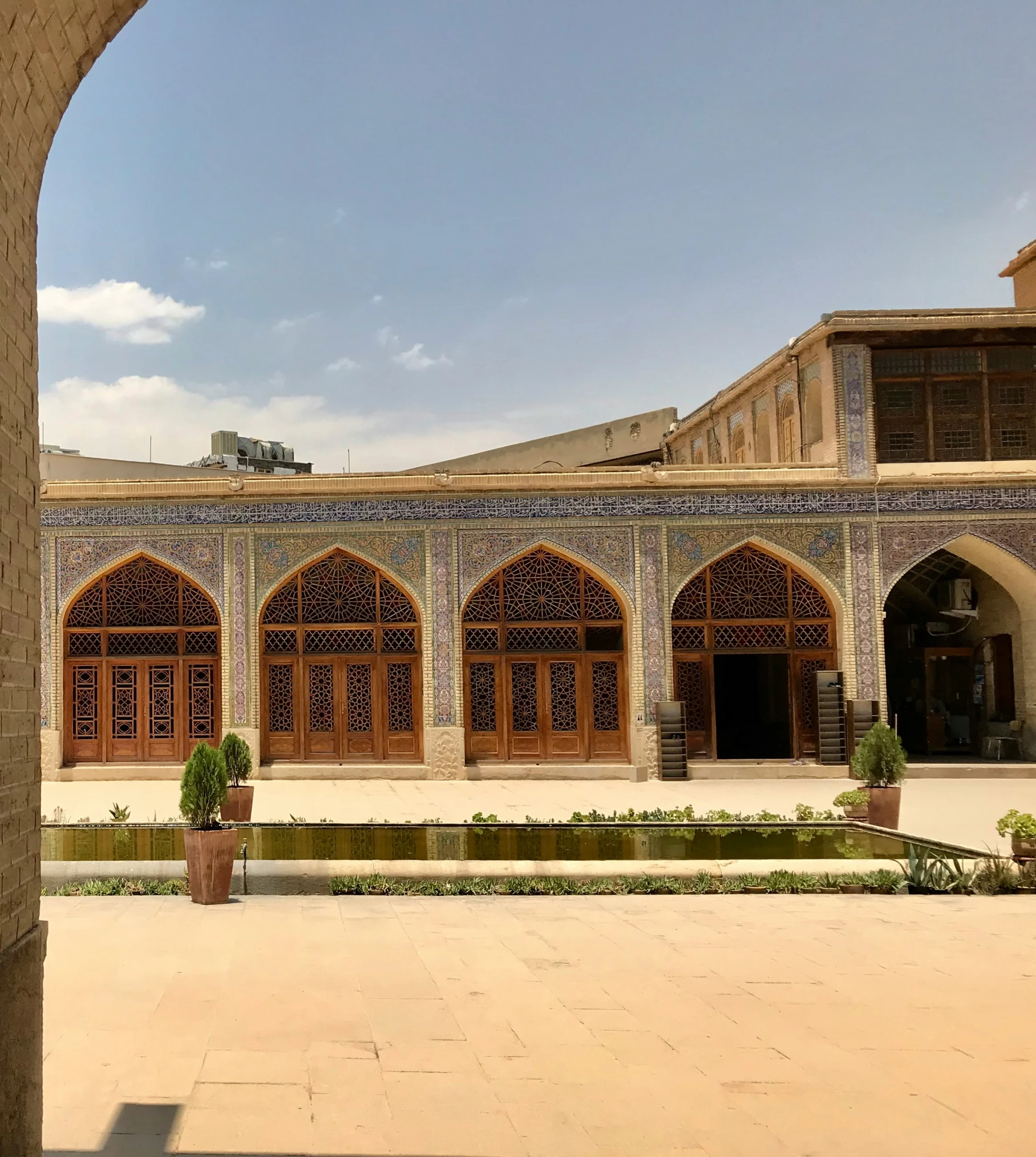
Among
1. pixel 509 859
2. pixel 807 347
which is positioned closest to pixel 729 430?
pixel 807 347

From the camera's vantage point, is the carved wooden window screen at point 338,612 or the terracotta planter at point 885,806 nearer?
the terracotta planter at point 885,806

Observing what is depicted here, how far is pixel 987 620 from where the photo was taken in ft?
59.0

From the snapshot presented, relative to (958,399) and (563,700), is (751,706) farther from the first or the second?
(958,399)

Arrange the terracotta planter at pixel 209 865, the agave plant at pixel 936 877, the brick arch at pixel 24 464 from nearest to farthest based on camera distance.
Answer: the brick arch at pixel 24 464 → the terracotta planter at pixel 209 865 → the agave plant at pixel 936 877

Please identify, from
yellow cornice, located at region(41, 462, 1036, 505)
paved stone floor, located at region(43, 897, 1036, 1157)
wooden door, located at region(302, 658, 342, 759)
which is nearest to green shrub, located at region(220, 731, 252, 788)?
paved stone floor, located at region(43, 897, 1036, 1157)

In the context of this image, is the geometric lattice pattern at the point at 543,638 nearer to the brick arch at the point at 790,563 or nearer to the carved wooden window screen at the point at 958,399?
the brick arch at the point at 790,563

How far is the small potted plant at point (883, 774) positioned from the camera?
10906 millimetres

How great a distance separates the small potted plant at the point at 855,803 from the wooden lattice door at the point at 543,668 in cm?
552

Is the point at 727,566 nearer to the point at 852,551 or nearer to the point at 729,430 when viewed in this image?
the point at 852,551

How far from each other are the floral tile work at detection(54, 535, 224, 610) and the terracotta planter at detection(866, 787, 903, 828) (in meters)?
9.28

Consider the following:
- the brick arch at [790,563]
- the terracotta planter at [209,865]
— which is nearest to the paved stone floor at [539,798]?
the brick arch at [790,563]

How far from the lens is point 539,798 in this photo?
14.0 meters

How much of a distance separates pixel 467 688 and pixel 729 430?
25.1ft

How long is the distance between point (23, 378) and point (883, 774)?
29.4ft
